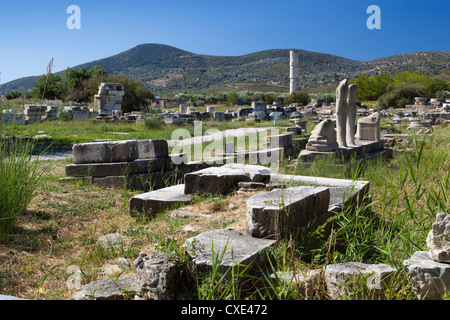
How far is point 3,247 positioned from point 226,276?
2.63 m

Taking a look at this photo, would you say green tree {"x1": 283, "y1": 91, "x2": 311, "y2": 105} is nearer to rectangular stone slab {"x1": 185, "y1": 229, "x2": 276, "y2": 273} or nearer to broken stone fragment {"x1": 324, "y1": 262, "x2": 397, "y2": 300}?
rectangular stone slab {"x1": 185, "y1": 229, "x2": 276, "y2": 273}

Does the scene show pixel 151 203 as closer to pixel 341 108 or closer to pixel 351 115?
pixel 341 108

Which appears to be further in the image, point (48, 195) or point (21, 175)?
point (48, 195)

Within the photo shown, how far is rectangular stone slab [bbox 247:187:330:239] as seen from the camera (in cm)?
341

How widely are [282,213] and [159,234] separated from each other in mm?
1474

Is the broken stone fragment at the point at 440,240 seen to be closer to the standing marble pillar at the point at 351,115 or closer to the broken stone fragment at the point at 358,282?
the broken stone fragment at the point at 358,282

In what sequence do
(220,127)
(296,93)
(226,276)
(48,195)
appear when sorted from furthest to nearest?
(296,93), (220,127), (48,195), (226,276)

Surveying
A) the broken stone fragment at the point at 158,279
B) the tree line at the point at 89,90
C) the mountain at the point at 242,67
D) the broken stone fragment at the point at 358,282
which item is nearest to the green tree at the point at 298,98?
the tree line at the point at 89,90

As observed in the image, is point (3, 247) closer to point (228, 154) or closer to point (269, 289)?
point (269, 289)

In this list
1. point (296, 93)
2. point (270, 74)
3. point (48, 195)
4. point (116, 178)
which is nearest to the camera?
point (48, 195)

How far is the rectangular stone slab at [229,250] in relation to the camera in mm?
2789

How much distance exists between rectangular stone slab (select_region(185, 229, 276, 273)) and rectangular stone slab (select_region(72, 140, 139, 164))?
4.13 metres
